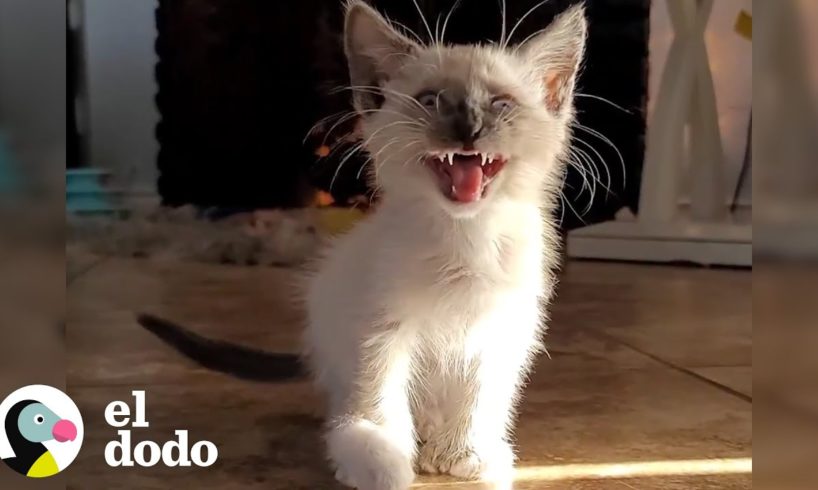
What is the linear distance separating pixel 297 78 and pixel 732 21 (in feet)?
2.29

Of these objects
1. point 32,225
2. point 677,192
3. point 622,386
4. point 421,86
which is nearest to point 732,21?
point 677,192

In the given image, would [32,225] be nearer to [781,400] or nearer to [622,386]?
[781,400]

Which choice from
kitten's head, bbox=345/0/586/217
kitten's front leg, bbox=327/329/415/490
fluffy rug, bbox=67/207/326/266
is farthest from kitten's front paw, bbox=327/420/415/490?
fluffy rug, bbox=67/207/326/266

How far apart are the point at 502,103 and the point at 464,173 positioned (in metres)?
0.06

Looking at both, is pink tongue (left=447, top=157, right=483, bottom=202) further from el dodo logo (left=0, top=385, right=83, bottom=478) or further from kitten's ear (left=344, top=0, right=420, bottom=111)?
el dodo logo (left=0, top=385, right=83, bottom=478)

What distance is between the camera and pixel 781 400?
0.47 m

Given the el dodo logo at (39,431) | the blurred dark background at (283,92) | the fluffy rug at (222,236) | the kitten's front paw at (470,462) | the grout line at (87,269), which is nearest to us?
the el dodo logo at (39,431)

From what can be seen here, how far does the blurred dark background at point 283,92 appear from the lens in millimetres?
998

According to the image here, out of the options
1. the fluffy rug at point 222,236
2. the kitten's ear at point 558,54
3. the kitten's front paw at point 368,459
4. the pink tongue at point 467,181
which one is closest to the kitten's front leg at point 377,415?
A: the kitten's front paw at point 368,459

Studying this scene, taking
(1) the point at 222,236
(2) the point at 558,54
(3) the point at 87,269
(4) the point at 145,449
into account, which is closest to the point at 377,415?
(4) the point at 145,449

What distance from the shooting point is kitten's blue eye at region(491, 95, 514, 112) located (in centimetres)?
58

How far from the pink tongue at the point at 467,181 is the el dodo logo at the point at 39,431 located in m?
0.28

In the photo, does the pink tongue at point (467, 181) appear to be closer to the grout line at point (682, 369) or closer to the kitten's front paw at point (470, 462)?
the kitten's front paw at point (470, 462)

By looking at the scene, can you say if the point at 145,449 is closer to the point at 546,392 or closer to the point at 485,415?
the point at 485,415
